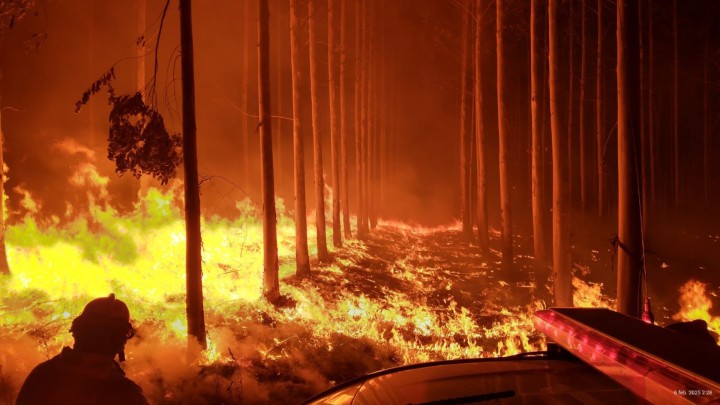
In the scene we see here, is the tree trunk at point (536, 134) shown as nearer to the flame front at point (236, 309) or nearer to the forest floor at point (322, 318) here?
the forest floor at point (322, 318)

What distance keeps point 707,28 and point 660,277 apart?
19927mm

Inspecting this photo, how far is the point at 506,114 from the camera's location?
1628 centimetres

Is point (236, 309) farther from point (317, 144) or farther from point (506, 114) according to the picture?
point (506, 114)

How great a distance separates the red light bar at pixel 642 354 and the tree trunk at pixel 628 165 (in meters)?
4.77

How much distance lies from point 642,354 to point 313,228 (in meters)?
21.8

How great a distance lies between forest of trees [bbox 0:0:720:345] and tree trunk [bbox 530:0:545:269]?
0.03 meters

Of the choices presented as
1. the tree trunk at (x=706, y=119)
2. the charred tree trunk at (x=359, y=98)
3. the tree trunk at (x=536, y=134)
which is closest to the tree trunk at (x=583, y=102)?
the tree trunk at (x=706, y=119)

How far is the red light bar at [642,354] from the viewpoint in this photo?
1769 mm

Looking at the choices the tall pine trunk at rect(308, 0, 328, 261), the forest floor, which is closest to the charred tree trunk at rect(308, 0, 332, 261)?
the tall pine trunk at rect(308, 0, 328, 261)

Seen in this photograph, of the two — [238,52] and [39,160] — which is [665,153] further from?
[39,160]

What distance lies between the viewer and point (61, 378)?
9.22 ft

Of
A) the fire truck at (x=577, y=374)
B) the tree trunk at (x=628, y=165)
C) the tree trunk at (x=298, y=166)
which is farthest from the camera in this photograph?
the tree trunk at (x=298, y=166)

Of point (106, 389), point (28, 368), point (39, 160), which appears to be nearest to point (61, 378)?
point (106, 389)

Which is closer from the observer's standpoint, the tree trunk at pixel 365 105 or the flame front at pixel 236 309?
the flame front at pixel 236 309
